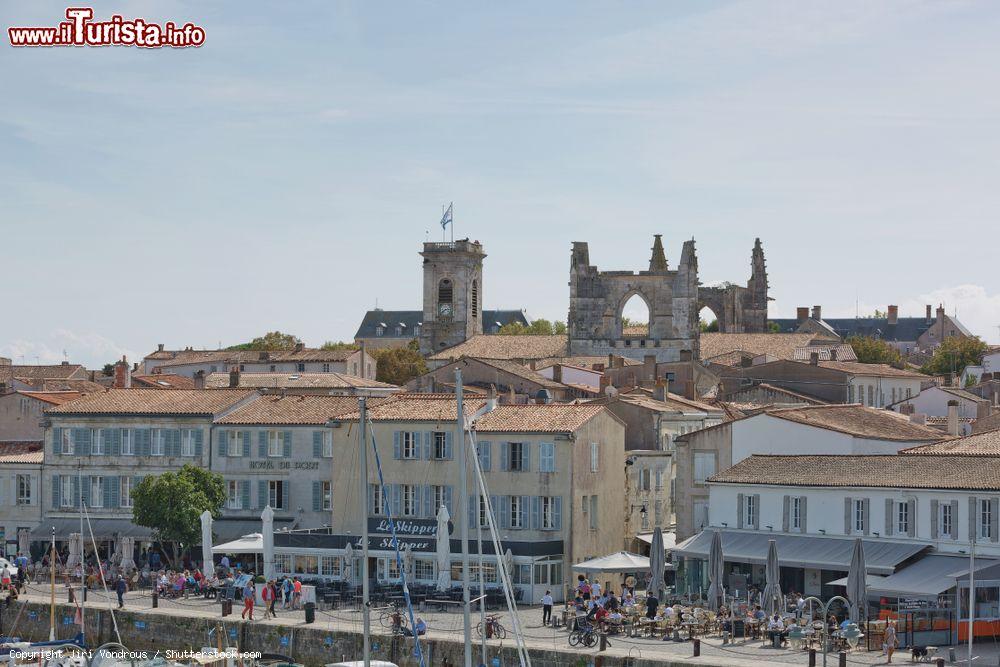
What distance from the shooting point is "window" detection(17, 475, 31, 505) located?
67625 mm

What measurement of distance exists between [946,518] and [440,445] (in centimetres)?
1790

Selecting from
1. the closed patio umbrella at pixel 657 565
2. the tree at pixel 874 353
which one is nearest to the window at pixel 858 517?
the closed patio umbrella at pixel 657 565

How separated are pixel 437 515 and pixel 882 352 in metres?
84.1

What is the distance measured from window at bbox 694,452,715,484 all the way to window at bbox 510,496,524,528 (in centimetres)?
605

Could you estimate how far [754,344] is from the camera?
117062 mm

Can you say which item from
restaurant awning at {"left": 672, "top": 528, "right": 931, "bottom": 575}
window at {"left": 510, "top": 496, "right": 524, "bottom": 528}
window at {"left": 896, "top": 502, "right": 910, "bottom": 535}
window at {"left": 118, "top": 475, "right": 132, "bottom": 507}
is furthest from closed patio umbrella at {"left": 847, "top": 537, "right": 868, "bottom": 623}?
window at {"left": 118, "top": 475, "right": 132, "bottom": 507}

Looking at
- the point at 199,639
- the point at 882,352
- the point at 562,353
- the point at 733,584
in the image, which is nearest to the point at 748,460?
the point at 733,584

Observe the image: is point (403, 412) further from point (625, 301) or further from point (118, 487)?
point (625, 301)

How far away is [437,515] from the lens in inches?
2228

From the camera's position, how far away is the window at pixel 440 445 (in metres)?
57.2

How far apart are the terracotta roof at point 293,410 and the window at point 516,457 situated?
8207 mm

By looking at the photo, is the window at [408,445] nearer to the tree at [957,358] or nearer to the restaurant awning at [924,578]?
the restaurant awning at [924,578]

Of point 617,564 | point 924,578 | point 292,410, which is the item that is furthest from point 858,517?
point 292,410

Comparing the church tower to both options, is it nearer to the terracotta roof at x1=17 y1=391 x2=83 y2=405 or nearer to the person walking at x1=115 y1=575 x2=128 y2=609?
the terracotta roof at x1=17 y1=391 x2=83 y2=405
